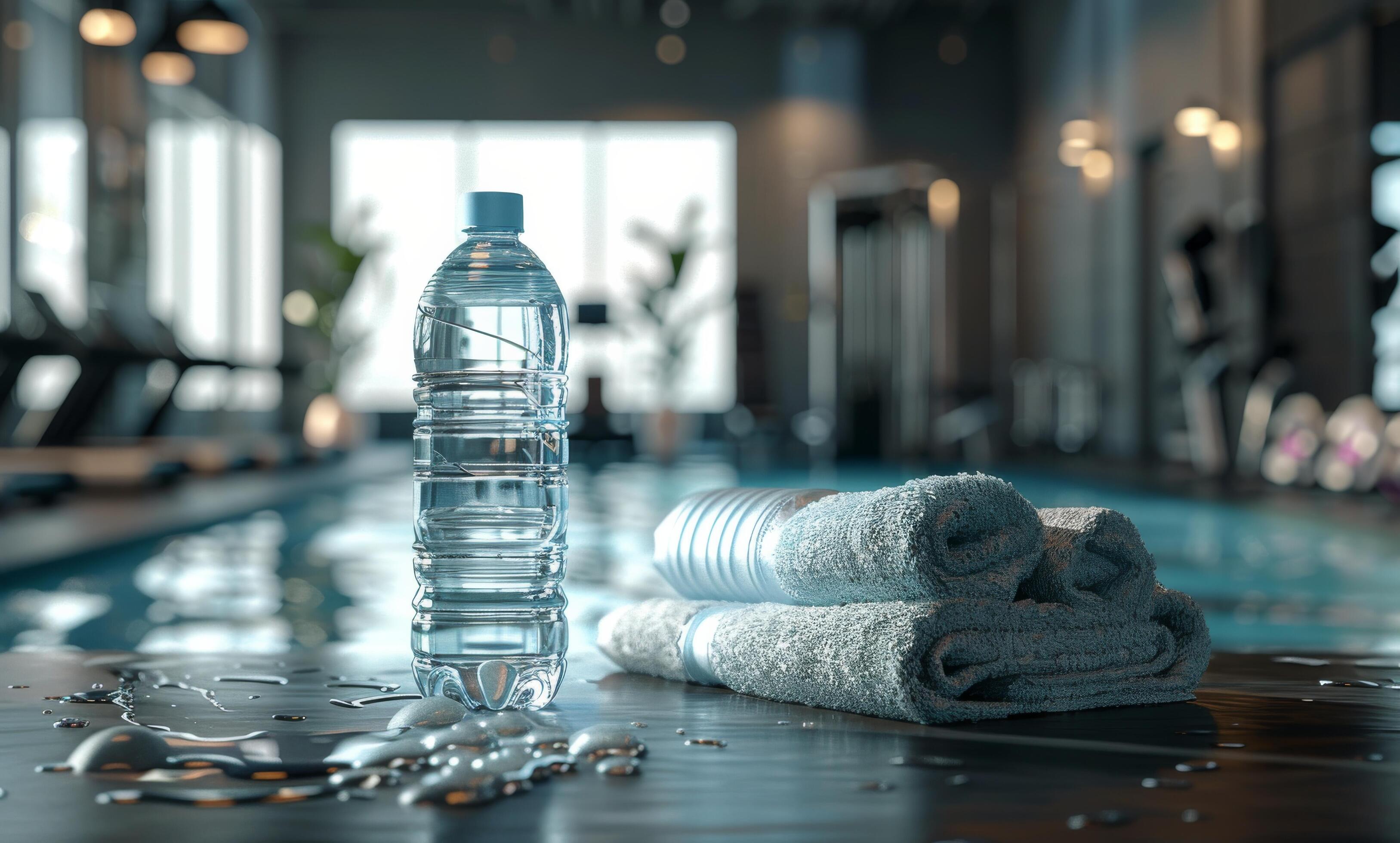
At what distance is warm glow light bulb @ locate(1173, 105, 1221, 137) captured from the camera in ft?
29.2

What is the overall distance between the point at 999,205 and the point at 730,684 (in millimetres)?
11799

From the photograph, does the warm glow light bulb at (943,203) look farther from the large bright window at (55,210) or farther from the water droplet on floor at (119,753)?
the water droplet on floor at (119,753)

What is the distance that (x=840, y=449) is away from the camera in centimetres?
1223

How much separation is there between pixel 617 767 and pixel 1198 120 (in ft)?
28.9

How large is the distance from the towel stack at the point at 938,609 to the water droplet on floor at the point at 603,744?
0.70ft

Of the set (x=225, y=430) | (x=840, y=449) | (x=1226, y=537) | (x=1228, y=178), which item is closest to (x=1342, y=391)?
(x=1228, y=178)

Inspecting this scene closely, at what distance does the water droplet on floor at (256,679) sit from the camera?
157 cm

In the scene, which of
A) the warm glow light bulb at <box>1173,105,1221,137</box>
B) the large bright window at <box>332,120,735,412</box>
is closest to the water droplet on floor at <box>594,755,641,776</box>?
the warm glow light bulb at <box>1173,105,1221,137</box>

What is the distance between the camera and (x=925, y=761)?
1137mm

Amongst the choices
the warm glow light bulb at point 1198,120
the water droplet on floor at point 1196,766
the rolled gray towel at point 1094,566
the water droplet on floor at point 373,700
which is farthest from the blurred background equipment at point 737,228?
the water droplet on floor at point 1196,766

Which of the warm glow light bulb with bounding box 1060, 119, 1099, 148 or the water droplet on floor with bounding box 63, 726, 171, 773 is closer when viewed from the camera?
the water droplet on floor with bounding box 63, 726, 171, 773

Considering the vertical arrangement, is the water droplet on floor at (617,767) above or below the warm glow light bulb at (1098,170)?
below

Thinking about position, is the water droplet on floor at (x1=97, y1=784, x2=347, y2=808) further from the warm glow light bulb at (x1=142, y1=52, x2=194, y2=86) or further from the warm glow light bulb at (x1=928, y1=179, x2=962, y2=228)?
the warm glow light bulb at (x1=928, y1=179, x2=962, y2=228)

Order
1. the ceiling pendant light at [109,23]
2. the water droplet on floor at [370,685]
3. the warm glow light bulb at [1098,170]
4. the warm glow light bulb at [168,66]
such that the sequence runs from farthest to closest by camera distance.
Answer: the warm glow light bulb at [1098,170], the warm glow light bulb at [168,66], the ceiling pendant light at [109,23], the water droplet on floor at [370,685]
